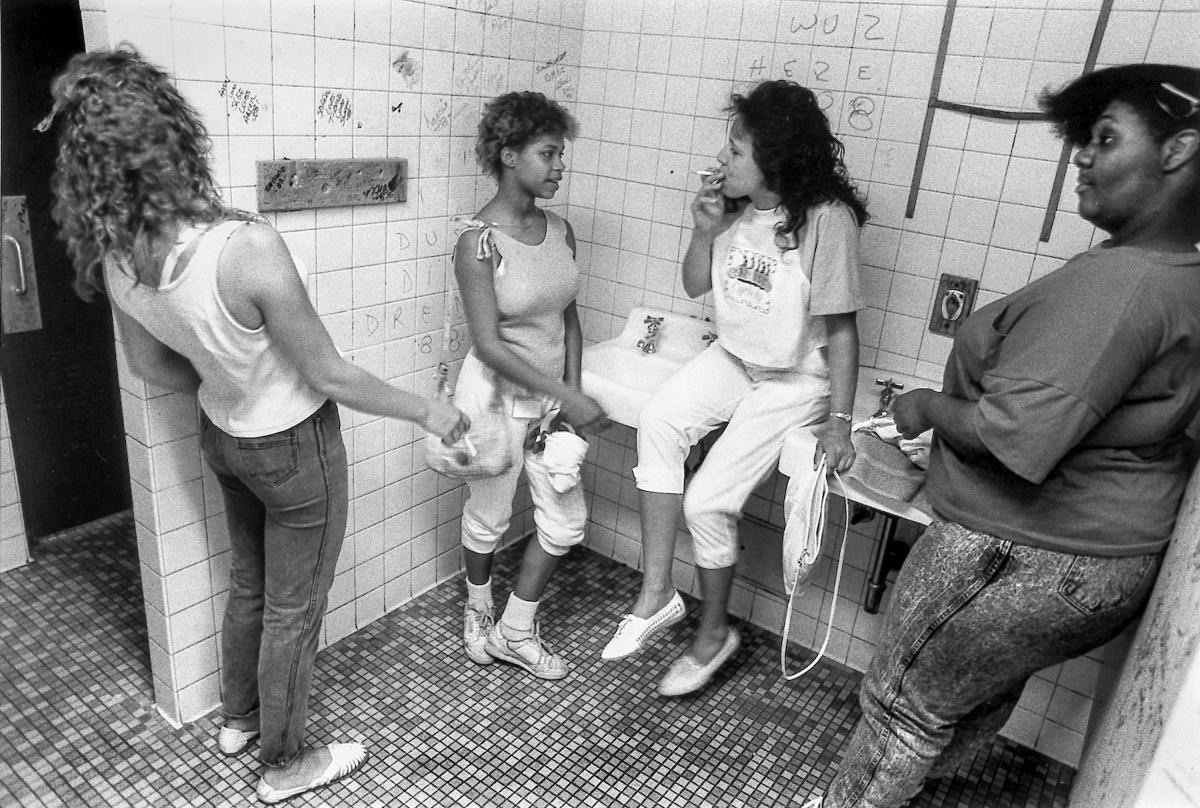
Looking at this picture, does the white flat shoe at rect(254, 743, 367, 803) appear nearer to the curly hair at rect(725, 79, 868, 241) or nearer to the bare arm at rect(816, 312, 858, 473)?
the bare arm at rect(816, 312, 858, 473)

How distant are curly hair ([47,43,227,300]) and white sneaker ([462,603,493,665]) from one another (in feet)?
4.33

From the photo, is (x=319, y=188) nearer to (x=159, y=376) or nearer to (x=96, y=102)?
(x=159, y=376)

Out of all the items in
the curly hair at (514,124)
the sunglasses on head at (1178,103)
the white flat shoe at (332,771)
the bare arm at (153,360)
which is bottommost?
the white flat shoe at (332,771)

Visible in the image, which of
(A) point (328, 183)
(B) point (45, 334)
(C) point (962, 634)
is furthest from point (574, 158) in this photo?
(C) point (962, 634)

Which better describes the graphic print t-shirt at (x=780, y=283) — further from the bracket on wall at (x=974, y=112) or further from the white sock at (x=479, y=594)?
the white sock at (x=479, y=594)

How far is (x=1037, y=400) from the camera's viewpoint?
4.09ft

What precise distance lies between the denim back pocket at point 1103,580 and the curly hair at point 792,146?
93cm

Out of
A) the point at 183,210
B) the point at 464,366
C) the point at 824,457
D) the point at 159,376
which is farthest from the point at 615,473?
the point at 183,210

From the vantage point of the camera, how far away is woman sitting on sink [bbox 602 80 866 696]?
1924 mm

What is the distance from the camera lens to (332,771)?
1844 mm

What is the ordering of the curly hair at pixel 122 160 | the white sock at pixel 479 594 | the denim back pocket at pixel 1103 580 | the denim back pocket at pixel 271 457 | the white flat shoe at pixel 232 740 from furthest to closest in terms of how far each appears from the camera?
→ the white sock at pixel 479 594 < the white flat shoe at pixel 232 740 < the denim back pocket at pixel 271 457 < the denim back pocket at pixel 1103 580 < the curly hair at pixel 122 160

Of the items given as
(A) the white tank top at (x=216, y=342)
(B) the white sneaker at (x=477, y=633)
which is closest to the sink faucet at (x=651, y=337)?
(B) the white sneaker at (x=477, y=633)

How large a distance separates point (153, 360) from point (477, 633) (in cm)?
113

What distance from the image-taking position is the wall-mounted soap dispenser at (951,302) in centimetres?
201
